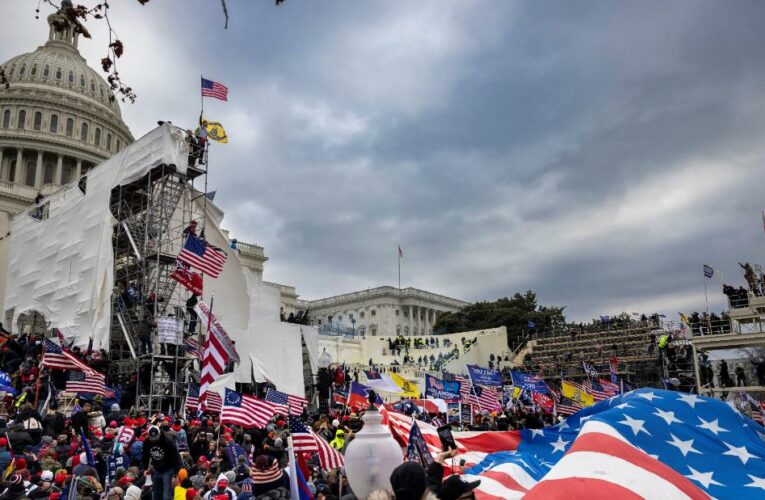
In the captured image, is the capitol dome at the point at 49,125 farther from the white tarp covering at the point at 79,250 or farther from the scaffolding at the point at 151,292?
the scaffolding at the point at 151,292

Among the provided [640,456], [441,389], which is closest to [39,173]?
[441,389]

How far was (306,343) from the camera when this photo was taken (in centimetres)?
3406

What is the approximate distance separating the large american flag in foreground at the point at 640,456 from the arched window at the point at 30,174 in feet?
254

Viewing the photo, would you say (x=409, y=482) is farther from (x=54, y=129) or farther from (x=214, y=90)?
(x=54, y=129)

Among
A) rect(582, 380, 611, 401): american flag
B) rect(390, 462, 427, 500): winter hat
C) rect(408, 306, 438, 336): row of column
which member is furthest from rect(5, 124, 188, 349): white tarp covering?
rect(408, 306, 438, 336): row of column

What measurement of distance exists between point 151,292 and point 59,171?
56.4 meters

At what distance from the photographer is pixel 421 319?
363ft

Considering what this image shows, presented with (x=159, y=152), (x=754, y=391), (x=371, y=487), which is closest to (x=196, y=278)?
(x=159, y=152)

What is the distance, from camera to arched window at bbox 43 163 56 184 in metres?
77.2

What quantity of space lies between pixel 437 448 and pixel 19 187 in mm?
70658

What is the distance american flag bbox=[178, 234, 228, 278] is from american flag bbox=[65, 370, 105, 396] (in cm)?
545

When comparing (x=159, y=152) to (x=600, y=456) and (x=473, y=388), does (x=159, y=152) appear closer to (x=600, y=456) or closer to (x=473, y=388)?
(x=473, y=388)

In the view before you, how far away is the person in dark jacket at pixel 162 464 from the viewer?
10141 millimetres

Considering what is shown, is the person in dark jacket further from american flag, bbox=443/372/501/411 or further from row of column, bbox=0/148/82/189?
row of column, bbox=0/148/82/189
